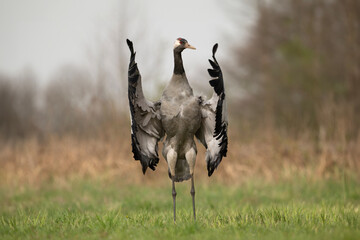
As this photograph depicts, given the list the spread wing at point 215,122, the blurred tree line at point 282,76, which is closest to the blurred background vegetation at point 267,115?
the blurred tree line at point 282,76

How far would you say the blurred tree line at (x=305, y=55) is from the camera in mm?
15922

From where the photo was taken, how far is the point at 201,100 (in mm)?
5238

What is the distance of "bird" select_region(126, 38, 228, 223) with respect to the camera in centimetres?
507

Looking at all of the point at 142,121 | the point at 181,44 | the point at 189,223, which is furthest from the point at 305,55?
the point at 189,223

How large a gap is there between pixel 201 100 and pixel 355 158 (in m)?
7.01

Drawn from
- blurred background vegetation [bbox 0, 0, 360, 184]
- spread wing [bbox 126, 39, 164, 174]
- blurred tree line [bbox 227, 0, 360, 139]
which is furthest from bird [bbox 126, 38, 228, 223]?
blurred tree line [bbox 227, 0, 360, 139]

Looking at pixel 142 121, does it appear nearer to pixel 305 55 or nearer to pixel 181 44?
pixel 181 44

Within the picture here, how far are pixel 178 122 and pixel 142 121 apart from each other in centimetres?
50

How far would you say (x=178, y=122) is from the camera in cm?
518

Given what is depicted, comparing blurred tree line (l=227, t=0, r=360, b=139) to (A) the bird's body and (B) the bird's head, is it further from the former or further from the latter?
(B) the bird's head

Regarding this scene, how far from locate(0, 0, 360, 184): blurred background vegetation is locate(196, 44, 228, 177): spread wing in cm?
518

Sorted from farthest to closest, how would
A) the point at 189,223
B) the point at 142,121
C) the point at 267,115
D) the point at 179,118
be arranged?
the point at 267,115
the point at 142,121
the point at 179,118
the point at 189,223

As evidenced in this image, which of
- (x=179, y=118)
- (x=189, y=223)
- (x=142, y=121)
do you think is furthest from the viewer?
(x=142, y=121)

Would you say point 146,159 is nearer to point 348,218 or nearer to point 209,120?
point 209,120
